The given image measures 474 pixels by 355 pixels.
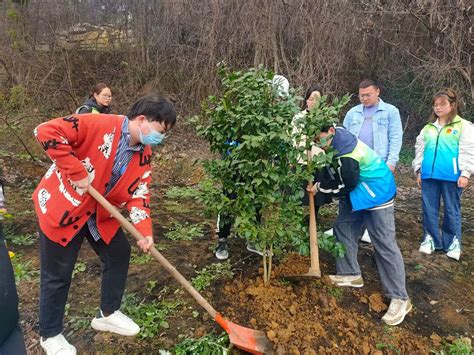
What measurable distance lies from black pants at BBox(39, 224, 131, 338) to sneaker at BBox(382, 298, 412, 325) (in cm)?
201

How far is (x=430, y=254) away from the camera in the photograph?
13.9ft

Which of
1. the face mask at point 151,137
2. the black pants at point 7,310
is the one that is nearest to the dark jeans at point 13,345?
the black pants at point 7,310

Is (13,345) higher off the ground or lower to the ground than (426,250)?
higher

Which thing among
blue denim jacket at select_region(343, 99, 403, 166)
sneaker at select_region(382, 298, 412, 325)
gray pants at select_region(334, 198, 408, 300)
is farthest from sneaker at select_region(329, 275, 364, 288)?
blue denim jacket at select_region(343, 99, 403, 166)

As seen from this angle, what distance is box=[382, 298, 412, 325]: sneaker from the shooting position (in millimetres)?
2949

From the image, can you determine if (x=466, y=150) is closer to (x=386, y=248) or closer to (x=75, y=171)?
(x=386, y=248)

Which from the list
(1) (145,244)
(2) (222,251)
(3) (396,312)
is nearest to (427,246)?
(3) (396,312)

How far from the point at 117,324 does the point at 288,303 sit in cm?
128

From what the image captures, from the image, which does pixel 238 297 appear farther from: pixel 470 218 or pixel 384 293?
pixel 470 218

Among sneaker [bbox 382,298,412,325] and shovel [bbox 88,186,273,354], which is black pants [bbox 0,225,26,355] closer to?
shovel [bbox 88,186,273,354]

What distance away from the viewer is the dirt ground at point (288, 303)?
2.71 metres

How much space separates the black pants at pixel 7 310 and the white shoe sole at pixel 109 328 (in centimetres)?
105

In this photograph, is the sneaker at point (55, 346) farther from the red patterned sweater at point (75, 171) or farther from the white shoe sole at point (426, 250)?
the white shoe sole at point (426, 250)

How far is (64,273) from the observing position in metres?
2.33
